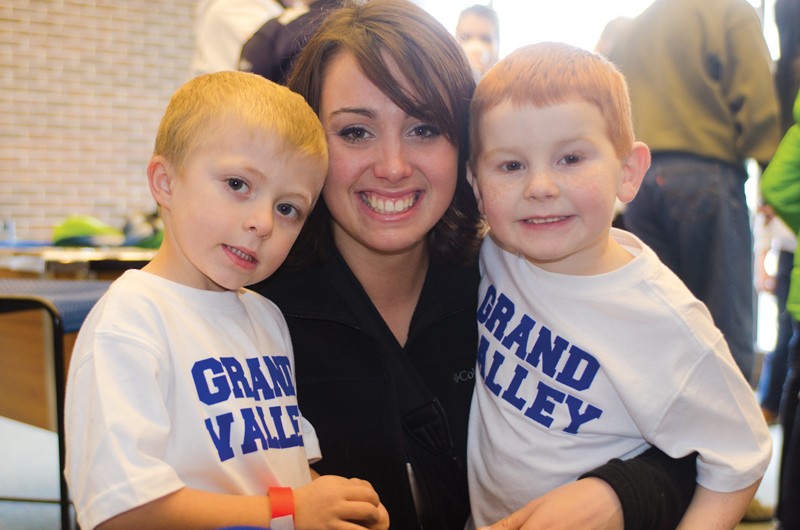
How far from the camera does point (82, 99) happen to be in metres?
6.57

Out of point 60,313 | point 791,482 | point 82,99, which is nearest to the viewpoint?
point 60,313

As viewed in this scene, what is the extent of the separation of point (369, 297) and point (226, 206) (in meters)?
0.51

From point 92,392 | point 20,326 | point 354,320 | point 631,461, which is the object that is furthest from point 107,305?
point 20,326

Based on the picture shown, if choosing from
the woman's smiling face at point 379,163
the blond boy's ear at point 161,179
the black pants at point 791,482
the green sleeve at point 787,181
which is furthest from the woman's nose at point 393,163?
the black pants at point 791,482

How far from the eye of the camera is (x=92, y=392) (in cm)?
101

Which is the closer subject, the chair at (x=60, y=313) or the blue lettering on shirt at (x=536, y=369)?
the blue lettering on shirt at (x=536, y=369)

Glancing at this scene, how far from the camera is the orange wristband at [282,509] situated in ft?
3.62

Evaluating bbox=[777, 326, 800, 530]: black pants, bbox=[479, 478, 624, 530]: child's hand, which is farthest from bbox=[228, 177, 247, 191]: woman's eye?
bbox=[777, 326, 800, 530]: black pants

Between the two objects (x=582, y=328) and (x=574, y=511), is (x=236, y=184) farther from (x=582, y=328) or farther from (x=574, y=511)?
(x=574, y=511)

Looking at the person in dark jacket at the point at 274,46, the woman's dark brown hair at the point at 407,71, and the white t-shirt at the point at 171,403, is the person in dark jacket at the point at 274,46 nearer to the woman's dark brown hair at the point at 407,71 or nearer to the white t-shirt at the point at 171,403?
the woman's dark brown hair at the point at 407,71

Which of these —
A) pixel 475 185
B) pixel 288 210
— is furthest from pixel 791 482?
pixel 288 210

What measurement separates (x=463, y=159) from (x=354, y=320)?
44cm

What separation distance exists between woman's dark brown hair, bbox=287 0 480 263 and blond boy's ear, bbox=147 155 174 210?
0.41 m

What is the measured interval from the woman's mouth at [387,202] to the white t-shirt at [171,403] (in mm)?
355
